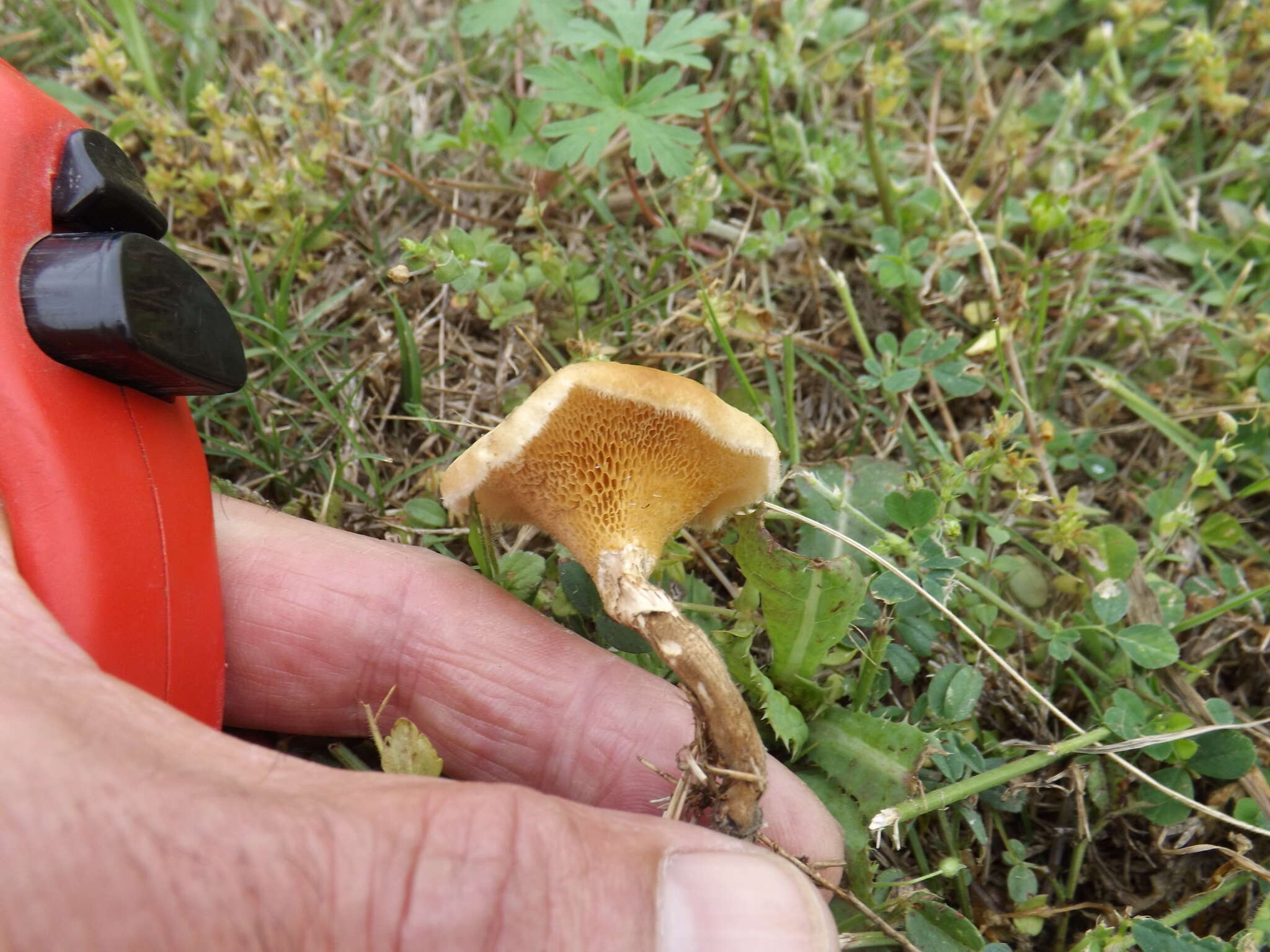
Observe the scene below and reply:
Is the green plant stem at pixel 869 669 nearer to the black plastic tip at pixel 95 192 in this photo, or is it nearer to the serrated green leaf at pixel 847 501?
the serrated green leaf at pixel 847 501

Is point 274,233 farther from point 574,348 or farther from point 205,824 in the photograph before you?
point 205,824

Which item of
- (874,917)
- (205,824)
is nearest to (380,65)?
(205,824)

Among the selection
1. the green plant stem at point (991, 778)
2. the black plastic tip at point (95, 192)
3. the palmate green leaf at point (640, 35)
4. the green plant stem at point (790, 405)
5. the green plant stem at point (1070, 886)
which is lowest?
the green plant stem at point (1070, 886)

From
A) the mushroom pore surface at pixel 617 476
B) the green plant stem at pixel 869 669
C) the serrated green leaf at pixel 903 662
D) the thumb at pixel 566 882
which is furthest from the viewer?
the serrated green leaf at pixel 903 662

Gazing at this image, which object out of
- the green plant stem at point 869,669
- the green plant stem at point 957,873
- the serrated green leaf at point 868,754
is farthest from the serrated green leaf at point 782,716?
the green plant stem at point 957,873

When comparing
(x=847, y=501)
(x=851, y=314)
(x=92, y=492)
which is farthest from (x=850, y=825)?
(x=92, y=492)
